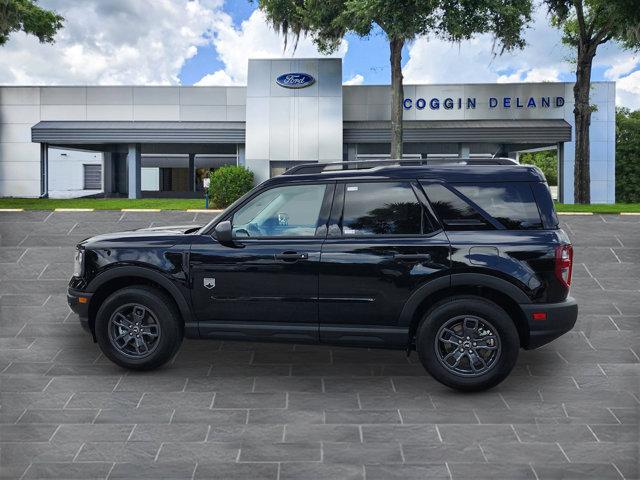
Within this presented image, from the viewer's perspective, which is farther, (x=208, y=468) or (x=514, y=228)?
(x=514, y=228)

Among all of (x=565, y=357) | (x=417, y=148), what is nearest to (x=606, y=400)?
(x=565, y=357)

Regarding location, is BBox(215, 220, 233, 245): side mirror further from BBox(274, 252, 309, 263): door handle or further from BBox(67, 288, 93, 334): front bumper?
BBox(67, 288, 93, 334): front bumper

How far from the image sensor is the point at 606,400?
6270 mm

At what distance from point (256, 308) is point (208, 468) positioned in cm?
224

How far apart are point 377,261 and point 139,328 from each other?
2.42m

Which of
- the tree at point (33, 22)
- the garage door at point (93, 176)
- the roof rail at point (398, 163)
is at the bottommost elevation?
the roof rail at point (398, 163)

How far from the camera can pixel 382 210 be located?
6.69 metres

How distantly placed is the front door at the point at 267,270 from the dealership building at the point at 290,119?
2363 centimetres

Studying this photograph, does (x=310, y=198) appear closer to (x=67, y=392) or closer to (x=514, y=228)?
(x=514, y=228)

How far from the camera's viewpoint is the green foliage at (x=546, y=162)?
201ft

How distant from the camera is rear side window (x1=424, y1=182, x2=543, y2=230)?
645 centimetres

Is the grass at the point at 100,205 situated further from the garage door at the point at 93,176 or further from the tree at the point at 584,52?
the garage door at the point at 93,176

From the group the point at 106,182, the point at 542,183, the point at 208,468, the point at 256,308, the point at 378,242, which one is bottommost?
the point at 208,468

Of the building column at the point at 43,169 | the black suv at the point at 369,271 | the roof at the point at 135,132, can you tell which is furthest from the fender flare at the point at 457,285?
the building column at the point at 43,169
